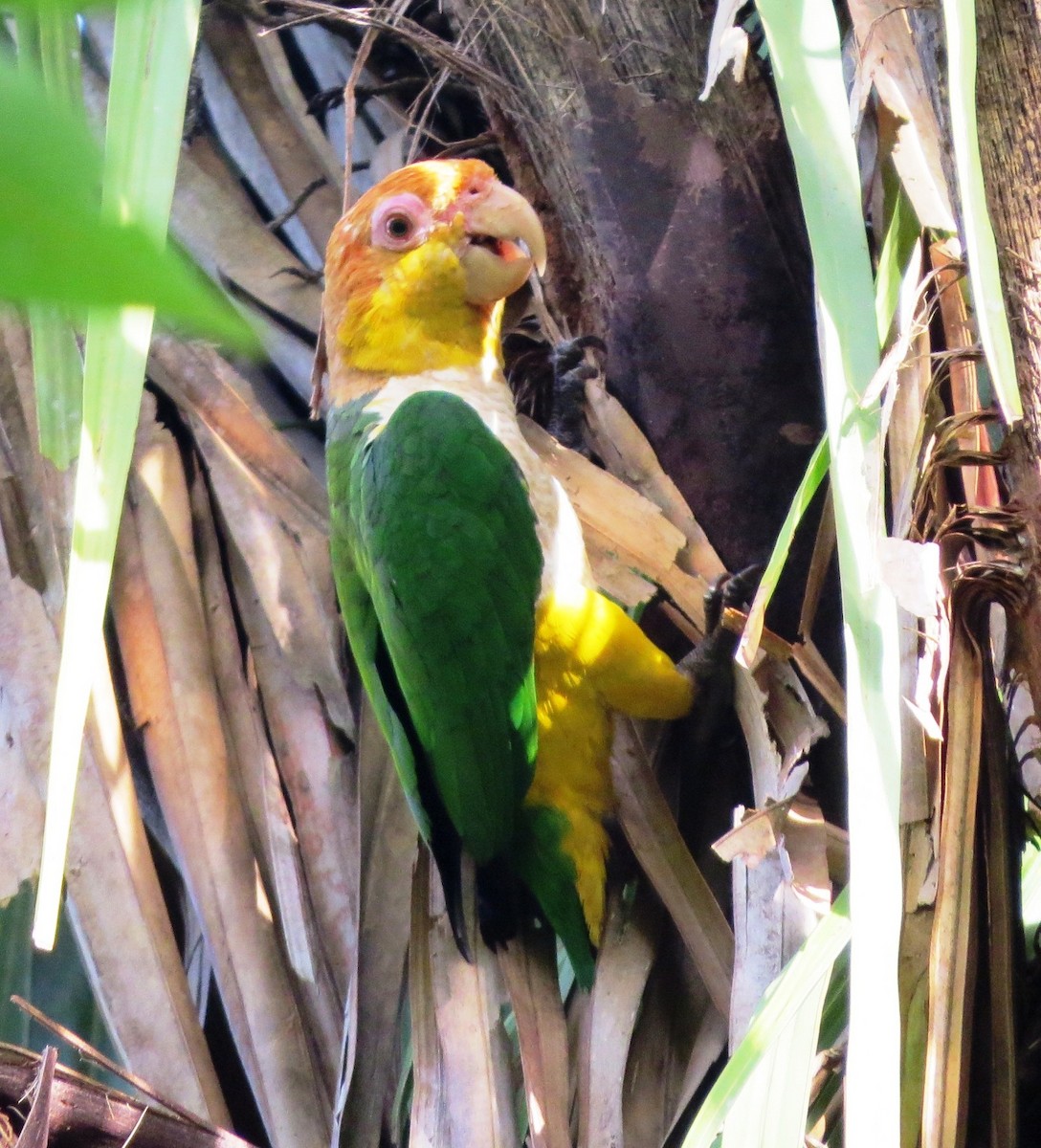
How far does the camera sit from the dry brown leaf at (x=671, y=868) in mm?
1540

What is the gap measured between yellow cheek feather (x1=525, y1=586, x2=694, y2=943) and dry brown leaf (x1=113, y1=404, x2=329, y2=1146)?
1.57 ft

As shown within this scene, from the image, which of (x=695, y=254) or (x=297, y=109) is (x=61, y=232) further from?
(x=297, y=109)

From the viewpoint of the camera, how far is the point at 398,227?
207 centimetres

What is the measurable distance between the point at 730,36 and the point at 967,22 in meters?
0.36

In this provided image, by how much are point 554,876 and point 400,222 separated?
1.13 metres

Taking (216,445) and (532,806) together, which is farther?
(216,445)

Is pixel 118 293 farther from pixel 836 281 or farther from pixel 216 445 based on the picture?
pixel 216 445

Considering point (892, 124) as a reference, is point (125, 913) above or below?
below

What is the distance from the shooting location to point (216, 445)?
2139mm

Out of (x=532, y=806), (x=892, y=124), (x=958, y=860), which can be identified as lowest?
(x=958, y=860)

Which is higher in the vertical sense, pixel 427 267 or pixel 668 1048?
pixel 427 267

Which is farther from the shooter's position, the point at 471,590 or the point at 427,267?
the point at 427,267

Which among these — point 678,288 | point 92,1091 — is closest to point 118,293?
point 92,1091

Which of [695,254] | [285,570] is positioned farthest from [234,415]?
[695,254]
